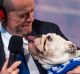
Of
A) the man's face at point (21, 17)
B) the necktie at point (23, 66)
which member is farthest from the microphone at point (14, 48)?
the man's face at point (21, 17)

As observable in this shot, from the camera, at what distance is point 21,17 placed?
170cm

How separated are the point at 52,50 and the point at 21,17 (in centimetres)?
25

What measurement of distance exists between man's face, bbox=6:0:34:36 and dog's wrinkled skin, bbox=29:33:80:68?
9 centimetres

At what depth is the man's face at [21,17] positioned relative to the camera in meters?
1.66

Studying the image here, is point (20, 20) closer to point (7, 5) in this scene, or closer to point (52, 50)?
point (7, 5)

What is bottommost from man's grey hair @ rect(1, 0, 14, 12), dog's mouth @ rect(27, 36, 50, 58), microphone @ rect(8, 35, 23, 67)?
dog's mouth @ rect(27, 36, 50, 58)

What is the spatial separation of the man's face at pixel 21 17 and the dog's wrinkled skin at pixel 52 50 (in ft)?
0.31

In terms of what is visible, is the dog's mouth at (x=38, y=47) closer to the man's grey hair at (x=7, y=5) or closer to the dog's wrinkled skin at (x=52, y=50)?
the dog's wrinkled skin at (x=52, y=50)

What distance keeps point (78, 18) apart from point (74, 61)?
667 mm

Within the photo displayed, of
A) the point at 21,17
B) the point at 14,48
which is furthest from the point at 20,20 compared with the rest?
the point at 14,48

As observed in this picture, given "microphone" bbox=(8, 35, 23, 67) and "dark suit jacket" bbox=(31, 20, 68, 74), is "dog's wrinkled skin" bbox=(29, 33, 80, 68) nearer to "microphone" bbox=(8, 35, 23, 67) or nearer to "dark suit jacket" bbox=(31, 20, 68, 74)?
"dark suit jacket" bbox=(31, 20, 68, 74)

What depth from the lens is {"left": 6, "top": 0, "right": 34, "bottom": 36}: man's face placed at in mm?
1662

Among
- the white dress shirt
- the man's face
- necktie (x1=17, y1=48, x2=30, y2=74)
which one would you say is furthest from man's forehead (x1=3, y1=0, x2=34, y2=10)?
necktie (x1=17, y1=48, x2=30, y2=74)

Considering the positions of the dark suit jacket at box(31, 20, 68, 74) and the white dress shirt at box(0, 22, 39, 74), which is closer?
the white dress shirt at box(0, 22, 39, 74)
